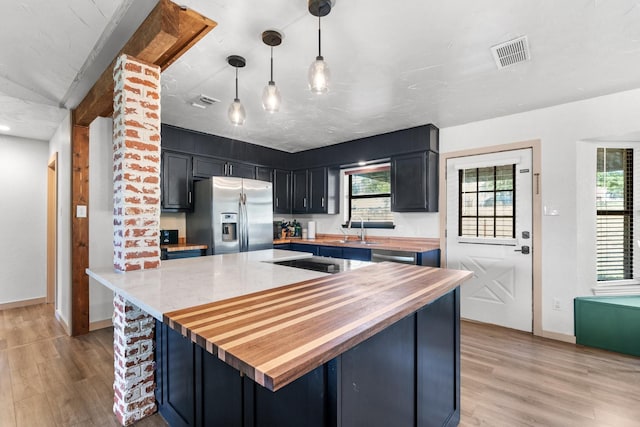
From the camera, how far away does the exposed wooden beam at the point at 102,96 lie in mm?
1625

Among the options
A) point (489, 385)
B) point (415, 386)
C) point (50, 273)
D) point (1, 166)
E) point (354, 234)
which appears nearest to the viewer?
point (415, 386)

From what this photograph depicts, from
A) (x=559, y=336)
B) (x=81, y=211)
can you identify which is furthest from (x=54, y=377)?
(x=559, y=336)

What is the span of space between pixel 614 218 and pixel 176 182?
16.0 feet

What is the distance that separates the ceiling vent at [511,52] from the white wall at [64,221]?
4156 mm

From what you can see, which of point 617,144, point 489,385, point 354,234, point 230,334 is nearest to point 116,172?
point 230,334

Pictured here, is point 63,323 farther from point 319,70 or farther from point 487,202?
point 487,202

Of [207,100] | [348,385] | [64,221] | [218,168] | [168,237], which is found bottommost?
[348,385]

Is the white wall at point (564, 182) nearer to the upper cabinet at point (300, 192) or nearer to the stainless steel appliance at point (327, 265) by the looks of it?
the stainless steel appliance at point (327, 265)

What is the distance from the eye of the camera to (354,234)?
483cm

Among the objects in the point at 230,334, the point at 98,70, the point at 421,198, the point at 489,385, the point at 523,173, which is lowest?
the point at 489,385

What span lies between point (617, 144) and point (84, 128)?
5.53 metres

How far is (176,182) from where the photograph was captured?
3873mm

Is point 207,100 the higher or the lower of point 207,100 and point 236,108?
the higher

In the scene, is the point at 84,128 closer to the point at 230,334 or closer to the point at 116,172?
the point at 116,172
